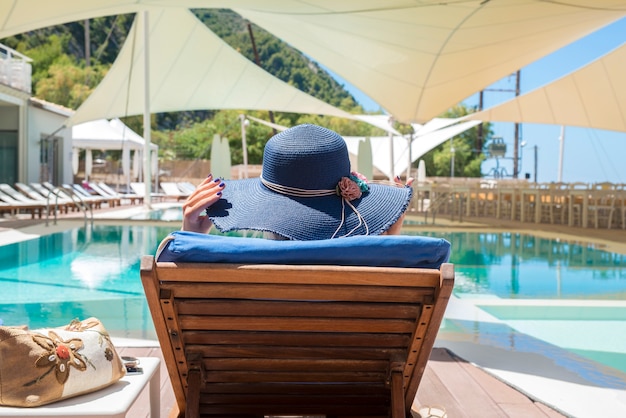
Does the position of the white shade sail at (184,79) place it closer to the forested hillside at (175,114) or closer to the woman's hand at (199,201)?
the woman's hand at (199,201)

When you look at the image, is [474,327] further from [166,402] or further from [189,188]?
[189,188]

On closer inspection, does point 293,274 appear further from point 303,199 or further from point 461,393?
point 461,393

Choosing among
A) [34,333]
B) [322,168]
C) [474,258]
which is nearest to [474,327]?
[322,168]

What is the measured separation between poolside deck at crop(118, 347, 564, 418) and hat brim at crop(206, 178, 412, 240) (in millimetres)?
739

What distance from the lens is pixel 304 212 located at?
1.62 meters

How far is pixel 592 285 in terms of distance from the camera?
19.2 feet

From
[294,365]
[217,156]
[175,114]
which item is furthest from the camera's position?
[175,114]

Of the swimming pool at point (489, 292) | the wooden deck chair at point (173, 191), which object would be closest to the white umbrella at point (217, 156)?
the swimming pool at point (489, 292)

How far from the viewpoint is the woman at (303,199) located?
1606 mm

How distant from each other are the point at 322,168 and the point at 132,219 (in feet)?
35.8

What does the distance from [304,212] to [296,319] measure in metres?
0.34

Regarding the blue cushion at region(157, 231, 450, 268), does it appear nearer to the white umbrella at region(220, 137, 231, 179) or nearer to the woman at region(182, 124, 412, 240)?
the woman at region(182, 124, 412, 240)

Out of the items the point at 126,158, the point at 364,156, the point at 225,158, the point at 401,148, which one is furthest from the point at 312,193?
the point at 401,148

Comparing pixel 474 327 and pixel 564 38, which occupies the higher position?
pixel 564 38
